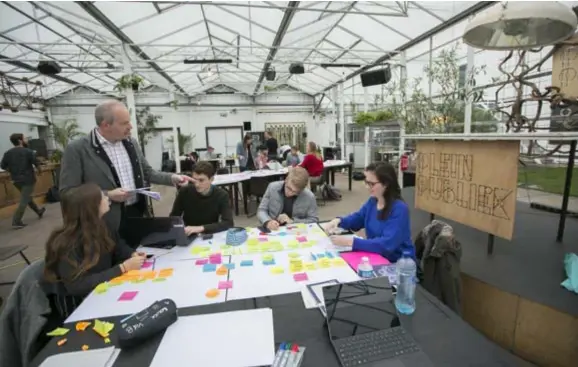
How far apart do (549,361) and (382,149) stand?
8769 mm

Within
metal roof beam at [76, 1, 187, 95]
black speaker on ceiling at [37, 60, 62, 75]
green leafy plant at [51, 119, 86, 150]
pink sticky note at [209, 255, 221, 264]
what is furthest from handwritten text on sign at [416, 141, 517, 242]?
green leafy plant at [51, 119, 86, 150]

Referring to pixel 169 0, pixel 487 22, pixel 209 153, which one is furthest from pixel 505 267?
pixel 209 153

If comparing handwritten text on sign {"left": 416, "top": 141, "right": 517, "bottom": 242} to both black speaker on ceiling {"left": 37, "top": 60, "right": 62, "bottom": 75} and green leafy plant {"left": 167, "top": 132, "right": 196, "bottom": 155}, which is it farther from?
green leafy plant {"left": 167, "top": 132, "right": 196, "bottom": 155}

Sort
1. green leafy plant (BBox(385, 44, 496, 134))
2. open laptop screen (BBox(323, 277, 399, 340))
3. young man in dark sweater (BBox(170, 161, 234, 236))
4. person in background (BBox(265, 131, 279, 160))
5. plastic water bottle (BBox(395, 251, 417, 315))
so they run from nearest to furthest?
open laptop screen (BBox(323, 277, 399, 340)), plastic water bottle (BBox(395, 251, 417, 315)), young man in dark sweater (BBox(170, 161, 234, 236)), green leafy plant (BBox(385, 44, 496, 134)), person in background (BBox(265, 131, 279, 160))

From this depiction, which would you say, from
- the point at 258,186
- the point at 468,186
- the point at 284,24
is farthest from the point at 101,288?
the point at 284,24

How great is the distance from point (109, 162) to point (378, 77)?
6.74 meters

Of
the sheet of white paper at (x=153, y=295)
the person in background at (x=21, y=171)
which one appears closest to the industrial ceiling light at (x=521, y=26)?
the sheet of white paper at (x=153, y=295)

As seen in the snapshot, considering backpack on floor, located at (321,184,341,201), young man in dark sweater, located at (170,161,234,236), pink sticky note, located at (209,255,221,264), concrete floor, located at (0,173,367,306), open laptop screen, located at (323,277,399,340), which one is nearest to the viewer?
open laptop screen, located at (323,277,399,340)

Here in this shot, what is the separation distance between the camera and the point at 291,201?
9.06 ft

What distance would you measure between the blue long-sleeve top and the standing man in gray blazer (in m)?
1.61

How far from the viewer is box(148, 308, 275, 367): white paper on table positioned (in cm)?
96

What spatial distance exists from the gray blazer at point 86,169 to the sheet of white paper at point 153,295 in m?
0.76

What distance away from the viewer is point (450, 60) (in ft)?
13.8

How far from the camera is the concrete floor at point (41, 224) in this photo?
362 centimetres
